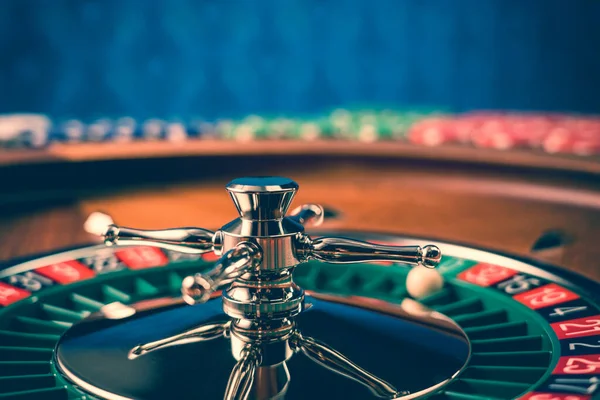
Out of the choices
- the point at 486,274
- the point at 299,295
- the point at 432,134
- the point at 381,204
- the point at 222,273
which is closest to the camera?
the point at 222,273

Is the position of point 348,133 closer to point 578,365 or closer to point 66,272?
point 66,272

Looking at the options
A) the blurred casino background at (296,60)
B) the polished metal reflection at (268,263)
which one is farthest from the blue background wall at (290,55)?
the polished metal reflection at (268,263)

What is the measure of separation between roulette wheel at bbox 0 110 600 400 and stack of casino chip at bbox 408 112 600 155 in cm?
24

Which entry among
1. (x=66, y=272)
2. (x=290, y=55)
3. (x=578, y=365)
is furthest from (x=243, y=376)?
(x=290, y=55)

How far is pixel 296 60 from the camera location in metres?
5.07

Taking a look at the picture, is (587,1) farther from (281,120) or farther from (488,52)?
(281,120)

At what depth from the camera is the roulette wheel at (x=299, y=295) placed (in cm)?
96

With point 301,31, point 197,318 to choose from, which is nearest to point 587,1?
point 301,31

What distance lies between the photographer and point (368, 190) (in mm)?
2443

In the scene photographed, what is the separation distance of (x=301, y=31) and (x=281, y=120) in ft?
4.89

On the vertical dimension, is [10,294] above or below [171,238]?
below

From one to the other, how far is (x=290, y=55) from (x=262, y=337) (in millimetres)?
4184

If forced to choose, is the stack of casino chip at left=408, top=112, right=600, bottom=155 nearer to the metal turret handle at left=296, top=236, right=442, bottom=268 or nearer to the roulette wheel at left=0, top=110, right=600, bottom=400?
the roulette wheel at left=0, top=110, right=600, bottom=400

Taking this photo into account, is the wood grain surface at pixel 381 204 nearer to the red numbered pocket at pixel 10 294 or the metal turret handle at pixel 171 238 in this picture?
the red numbered pocket at pixel 10 294
